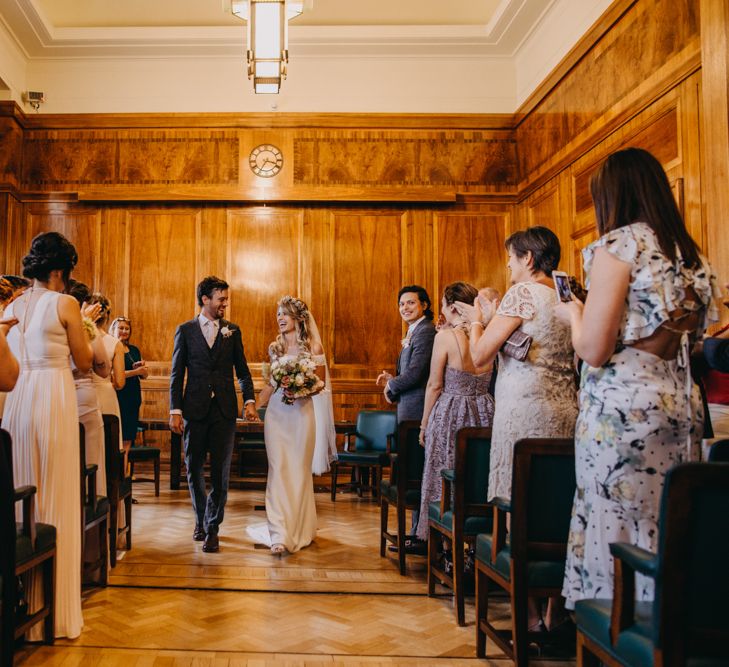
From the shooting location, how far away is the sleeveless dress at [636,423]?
1995mm

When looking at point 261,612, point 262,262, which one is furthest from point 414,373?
point 262,262

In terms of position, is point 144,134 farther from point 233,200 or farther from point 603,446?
point 603,446

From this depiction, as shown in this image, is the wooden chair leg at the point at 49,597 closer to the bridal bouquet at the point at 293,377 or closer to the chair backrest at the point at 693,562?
the bridal bouquet at the point at 293,377

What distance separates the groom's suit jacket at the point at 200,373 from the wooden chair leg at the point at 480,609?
2.49 m

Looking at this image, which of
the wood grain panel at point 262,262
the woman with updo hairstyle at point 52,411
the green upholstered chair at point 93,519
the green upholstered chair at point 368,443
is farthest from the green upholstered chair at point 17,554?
the wood grain panel at point 262,262

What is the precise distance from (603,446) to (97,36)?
847 cm

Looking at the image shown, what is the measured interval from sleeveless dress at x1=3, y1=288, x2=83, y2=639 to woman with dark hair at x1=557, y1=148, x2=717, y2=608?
231 cm

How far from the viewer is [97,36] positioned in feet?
27.5

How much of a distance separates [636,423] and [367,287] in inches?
270

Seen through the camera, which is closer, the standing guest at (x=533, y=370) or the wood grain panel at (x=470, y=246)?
the standing guest at (x=533, y=370)

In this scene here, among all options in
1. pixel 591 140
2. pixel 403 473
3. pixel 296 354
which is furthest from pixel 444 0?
pixel 403 473

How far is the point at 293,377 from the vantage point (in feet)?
15.8

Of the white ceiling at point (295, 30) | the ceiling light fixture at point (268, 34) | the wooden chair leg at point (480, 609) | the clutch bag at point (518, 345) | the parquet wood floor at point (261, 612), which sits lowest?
the parquet wood floor at point (261, 612)

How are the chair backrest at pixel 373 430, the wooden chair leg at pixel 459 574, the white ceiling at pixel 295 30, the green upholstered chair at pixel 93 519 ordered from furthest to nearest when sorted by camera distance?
the white ceiling at pixel 295 30 → the chair backrest at pixel 373 430 → the green upholstered chair at pixel 93 519 → the wooden chair leg at pixel 459 574
